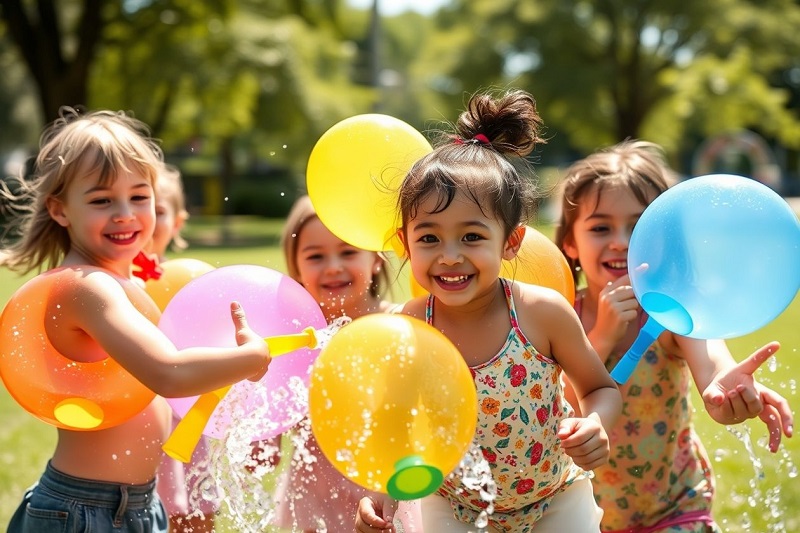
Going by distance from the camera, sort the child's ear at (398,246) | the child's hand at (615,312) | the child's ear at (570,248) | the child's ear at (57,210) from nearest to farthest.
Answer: the child's ear at (398,246) → the child's hand at (615,312) → the child's ear at (57,210) → the child's ear at (570,248)

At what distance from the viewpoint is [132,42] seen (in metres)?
25.5

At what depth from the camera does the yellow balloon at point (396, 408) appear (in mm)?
2408

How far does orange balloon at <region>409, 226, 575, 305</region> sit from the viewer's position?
330cm

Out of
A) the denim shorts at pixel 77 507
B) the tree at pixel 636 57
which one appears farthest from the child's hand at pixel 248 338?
the tree at pixel 636 57

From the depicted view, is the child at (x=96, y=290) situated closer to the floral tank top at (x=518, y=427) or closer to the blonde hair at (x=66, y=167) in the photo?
the blonde hair at (x=66, y=167)

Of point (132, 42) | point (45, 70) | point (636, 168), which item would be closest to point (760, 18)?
point (132, 42)

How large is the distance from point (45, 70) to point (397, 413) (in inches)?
932

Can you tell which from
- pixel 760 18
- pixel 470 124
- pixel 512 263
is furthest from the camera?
pixel 760 18

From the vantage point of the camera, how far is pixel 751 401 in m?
2.85

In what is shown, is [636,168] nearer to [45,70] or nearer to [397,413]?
[397,413]

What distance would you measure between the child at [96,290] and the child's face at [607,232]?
4.63 ft

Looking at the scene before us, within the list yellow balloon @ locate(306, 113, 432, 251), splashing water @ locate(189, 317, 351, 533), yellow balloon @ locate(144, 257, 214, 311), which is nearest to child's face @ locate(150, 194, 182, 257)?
yellow balloon @ locate(144, 257, 214, 311)

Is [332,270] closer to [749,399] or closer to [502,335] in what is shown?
[502,335]

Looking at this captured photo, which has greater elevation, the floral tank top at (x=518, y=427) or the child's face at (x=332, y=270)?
the floral tank top at (x=518, y=427)
